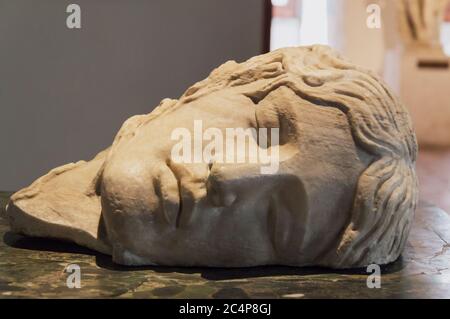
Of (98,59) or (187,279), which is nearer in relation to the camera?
(187,279)

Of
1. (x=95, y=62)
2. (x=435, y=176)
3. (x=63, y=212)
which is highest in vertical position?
(x=95, y=62)

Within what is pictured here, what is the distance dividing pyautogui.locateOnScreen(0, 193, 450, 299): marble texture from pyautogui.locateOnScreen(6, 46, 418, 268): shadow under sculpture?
5 centimetres

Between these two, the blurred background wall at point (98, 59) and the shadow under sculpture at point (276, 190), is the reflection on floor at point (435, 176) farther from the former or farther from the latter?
the shadow under sculpture at point (276, 190)

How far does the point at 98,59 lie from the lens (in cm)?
414

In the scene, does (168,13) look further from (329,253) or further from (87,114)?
(329,253)

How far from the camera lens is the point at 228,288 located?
233 cm

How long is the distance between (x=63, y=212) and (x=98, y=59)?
5.61 feet

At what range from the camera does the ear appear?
8.53 feet

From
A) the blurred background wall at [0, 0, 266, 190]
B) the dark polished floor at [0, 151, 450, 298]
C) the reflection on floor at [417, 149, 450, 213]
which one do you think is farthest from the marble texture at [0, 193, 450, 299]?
the reflection on floor at [417, 149, 450, 213]

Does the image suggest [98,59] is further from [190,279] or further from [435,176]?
[435,176]

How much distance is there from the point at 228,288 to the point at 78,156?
2229mm

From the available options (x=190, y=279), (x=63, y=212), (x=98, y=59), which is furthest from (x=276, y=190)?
(x=98, y=59)

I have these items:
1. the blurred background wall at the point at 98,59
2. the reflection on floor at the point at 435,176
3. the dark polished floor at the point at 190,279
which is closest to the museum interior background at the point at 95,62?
the blurred background wall at the point at 98,59

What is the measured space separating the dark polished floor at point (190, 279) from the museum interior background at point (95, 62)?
1508 mm
